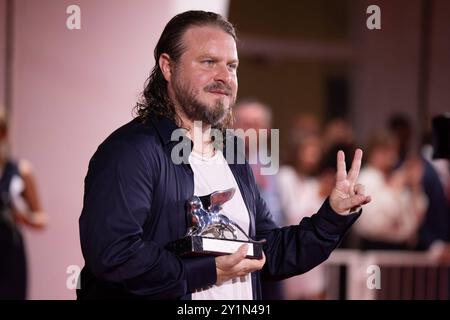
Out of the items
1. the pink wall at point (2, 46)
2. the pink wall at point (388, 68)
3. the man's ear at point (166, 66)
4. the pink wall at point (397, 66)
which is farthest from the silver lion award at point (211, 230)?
the pink wall at point (388, 68)

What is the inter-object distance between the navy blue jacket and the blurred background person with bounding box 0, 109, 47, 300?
281 centimetres

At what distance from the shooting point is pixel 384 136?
779cm

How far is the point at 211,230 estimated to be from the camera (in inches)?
117

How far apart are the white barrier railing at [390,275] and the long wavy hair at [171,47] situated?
3878mm

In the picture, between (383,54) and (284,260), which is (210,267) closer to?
(284,260)

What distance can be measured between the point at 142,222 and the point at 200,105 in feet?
1.59

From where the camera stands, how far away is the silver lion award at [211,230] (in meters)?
2.91

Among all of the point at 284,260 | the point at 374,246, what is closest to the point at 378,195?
the point at 374,246

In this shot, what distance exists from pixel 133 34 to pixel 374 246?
140 inches

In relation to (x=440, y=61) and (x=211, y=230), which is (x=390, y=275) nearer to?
(x=440, y=61)

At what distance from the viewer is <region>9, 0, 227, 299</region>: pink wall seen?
4.89 metres

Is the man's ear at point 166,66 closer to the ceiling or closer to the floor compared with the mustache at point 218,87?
closer to the ceiling

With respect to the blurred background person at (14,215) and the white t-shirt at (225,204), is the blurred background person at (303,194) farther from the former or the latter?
the white t-shirt at (225,204)
